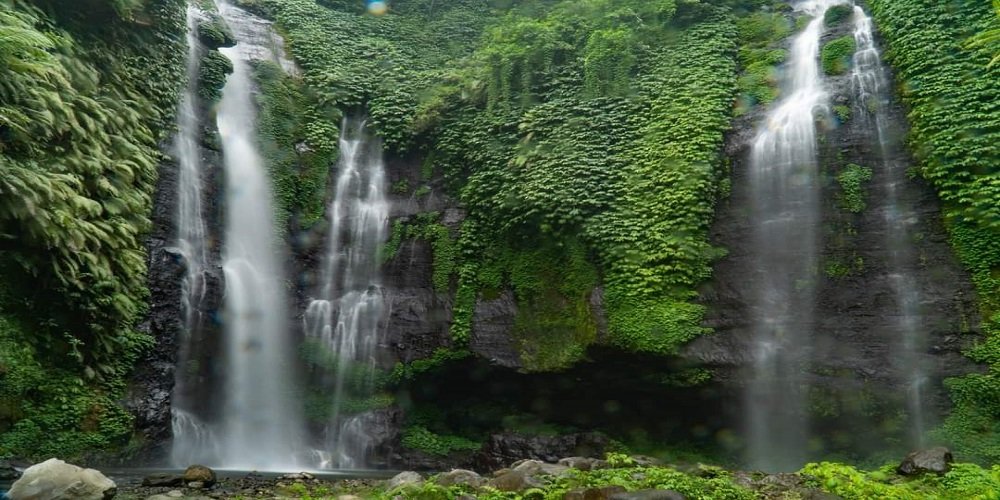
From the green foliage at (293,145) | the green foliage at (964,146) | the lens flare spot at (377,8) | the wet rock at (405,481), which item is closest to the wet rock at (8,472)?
the wet rock at (405,481)

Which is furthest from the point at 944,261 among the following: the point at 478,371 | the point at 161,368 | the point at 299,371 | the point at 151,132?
the point at 151,132

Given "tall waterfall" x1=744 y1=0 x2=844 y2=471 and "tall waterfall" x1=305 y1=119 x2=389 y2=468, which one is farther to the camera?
"tall waterfall" x1=305 y1=119 x2=389 y2=468

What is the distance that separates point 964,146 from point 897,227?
1614 mm

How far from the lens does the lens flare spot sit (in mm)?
22141

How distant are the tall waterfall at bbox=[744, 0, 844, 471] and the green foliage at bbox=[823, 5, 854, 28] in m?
2.42

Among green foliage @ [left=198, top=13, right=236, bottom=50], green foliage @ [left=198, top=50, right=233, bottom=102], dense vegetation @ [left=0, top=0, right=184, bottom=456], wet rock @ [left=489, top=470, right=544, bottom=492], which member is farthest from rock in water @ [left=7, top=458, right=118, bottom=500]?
green foliage @ [left=198, top=13, right=236, bottom=50]

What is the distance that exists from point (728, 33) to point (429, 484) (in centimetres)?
1286

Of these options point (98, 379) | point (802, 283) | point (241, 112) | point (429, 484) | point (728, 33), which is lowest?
point (429, 484)

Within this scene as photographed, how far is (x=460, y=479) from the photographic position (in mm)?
7801

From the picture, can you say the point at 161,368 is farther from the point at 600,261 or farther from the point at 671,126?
the point at 671,126

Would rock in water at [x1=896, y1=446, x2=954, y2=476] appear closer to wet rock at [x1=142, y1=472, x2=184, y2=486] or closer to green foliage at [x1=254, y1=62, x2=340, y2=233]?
wet rock at [x1=142, y1=472, x2=184, y2=486]

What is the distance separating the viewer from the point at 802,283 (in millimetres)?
11266

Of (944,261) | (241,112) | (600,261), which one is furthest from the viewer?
(241,112)

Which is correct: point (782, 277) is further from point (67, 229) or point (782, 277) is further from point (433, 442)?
point (67, 229)
